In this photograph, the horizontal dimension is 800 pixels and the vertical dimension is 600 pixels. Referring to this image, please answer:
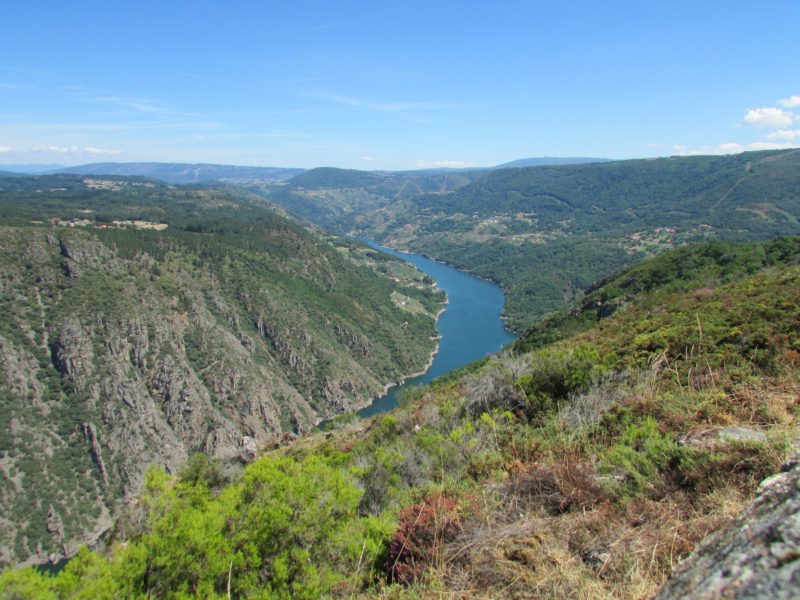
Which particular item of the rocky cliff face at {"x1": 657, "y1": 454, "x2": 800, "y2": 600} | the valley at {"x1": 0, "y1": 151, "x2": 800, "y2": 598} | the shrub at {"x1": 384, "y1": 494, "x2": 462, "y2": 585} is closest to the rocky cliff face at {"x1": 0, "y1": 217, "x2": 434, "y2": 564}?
the valley at {"x1": 0, "y1": 151, "x2": 800, "y2": 598}

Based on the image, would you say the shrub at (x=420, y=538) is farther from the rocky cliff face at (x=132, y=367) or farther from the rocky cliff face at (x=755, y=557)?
the rocky cliff face at (x=132, y=367)

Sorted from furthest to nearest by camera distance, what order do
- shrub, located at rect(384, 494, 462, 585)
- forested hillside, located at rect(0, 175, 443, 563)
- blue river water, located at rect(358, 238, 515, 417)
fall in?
blue river water, located at rect(358, 238, 515, 417) < forested hillside, located at rect(0, 175, 443, 563) < shrub, located at rect(384, 494, 462, 585)

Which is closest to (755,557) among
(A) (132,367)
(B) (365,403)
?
(A) (132,367)

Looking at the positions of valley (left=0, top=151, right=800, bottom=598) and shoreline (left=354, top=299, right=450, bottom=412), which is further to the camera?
shoreline (left=354, top=299, right=450, bottom=412)

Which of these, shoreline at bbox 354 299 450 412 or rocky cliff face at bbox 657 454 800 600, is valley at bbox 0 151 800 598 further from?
rocky cliff face at bbox 657 454 800 600

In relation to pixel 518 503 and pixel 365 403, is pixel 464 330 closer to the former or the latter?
pixel 365 403

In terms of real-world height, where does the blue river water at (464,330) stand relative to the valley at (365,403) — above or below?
below

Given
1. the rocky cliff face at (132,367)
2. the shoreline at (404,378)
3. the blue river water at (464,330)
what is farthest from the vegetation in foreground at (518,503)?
the shoreline at (404,378)
